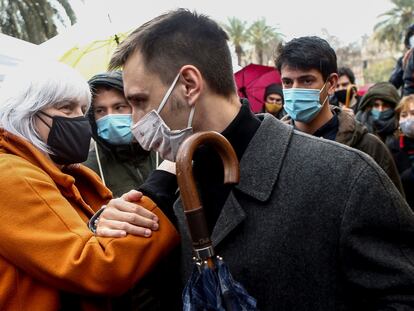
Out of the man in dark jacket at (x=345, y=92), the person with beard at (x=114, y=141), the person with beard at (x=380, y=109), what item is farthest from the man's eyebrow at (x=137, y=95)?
the man in dark jacket at (x=345, y=92)

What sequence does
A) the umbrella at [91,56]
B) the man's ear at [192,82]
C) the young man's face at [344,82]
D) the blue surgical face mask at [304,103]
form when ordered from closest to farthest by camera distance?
the man's ear at [192,82], the blue surgical face mask at [304,103], the umbrella at [91,56], the young man's face at [344,82]

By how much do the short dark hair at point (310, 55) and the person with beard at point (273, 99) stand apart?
102 inches

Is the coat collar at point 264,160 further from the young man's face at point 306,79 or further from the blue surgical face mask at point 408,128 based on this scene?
the blue surgical face mask at point 408,128

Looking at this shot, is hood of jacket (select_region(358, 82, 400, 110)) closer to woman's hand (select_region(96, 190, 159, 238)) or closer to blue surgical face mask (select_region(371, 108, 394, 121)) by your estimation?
blue surgical face mask (select_region(371, 108, 394, 121))

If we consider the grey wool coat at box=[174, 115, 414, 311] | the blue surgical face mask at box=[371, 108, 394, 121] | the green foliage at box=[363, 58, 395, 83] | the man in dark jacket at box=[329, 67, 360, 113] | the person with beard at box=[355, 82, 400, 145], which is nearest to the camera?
the grey wool coat at box=[174, 115, 414, 311]

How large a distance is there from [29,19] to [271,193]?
32.9 feet

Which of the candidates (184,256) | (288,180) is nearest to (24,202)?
(184,256)

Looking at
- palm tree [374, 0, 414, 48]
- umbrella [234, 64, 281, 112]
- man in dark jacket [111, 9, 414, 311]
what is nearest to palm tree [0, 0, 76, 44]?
umbrella [234, 64, 281, 112]

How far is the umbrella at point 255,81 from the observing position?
660 centimetres

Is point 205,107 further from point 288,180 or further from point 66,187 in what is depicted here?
point 66,187

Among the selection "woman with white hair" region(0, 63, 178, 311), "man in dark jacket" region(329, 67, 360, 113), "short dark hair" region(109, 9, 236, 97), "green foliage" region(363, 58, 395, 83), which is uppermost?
"short dark hair" region(109, 9, 236, 97)

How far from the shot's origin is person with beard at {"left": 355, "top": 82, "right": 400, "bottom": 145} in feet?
16.4

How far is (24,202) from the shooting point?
1630 millimetres

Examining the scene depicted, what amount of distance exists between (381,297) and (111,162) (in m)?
2.29
